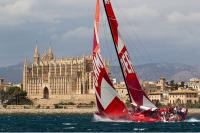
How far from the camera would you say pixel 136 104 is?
8125cm

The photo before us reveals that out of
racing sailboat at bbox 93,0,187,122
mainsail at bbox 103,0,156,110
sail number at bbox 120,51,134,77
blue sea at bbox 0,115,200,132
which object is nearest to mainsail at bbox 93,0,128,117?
racing sailboat at bbox 93,0,187,122

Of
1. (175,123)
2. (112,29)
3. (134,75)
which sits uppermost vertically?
(112,29)

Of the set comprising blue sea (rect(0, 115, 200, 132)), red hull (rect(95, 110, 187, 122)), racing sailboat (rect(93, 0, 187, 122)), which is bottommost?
blue sea (rect(0, 115, 200, 132))

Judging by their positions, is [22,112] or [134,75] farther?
[22,112]

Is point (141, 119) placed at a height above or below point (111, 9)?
below

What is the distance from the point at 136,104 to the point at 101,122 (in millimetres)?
4567

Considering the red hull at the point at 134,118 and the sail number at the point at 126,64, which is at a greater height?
the sail number at the point at 126,64

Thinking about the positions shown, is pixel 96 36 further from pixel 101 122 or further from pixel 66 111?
pixel 66 111

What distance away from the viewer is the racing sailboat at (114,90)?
78000 millimetres

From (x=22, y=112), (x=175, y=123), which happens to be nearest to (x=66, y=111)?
(x=22, y=112)

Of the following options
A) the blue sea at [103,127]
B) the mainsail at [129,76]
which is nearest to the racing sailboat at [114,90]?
the mainsail at [129,76]

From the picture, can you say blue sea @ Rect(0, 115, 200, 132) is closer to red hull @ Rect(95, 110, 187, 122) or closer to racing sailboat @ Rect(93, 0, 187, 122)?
red hull @ Rect(95, 110, 187, 122)

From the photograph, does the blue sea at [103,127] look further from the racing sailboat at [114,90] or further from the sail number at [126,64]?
the sail number at [126,64]

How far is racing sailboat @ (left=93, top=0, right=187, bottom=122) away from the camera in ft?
256
